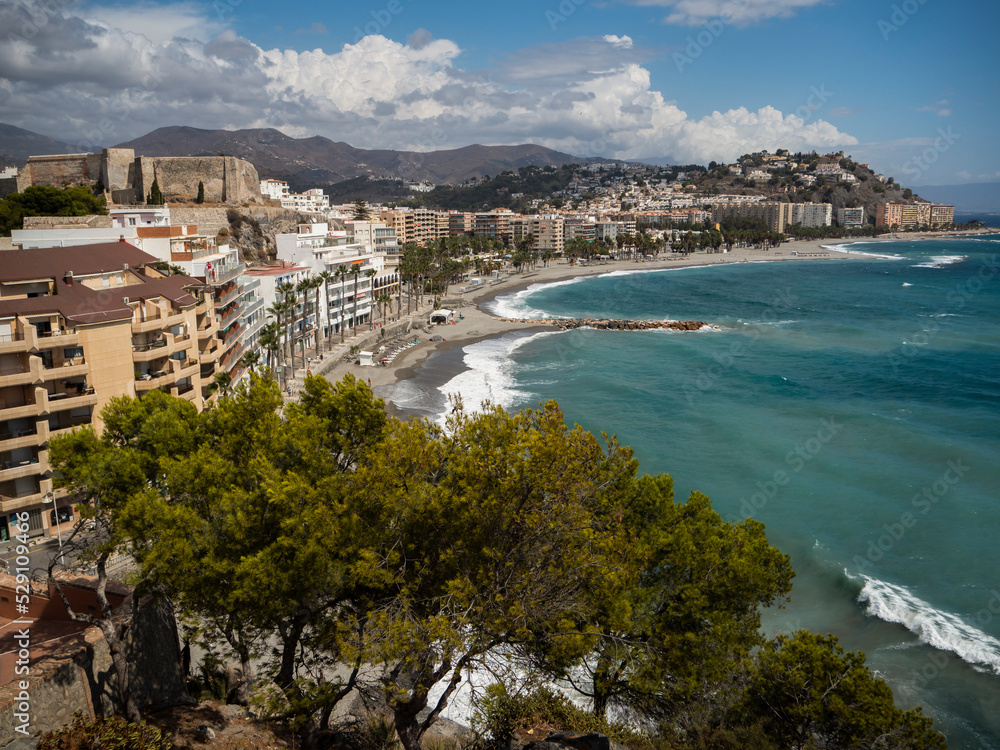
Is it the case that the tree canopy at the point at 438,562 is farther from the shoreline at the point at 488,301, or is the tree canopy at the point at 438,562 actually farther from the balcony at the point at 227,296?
the balcony at the point at 227,296

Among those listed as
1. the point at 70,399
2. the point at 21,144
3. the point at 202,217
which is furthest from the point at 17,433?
the point at 21,144

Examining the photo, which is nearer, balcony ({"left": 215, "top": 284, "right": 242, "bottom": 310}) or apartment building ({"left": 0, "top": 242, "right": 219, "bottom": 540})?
apartment building ({"left": 0, "top": 242, "right": 219, "bottom": 540})

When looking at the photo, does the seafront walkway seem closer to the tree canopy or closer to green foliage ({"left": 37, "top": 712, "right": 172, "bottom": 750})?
the tree canopy

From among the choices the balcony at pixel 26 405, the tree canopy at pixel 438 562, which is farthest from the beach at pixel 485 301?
the tree canopy at pixel 438 562

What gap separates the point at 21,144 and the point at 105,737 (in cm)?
20164

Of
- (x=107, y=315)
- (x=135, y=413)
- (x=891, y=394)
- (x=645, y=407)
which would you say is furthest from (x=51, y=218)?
(x=891, y=394)

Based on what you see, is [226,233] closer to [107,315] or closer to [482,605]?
[107,315]

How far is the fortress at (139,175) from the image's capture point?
7094cm

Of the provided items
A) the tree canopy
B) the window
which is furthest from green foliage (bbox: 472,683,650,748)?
the window

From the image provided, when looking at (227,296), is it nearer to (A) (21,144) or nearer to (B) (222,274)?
(B) (222,274)

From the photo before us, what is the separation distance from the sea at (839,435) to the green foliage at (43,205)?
109 ft

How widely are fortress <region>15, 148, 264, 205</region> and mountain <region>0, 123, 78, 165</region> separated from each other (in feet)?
276

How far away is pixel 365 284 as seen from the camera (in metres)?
76.2

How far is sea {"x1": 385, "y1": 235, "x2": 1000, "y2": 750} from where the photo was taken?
2125 centimetres
